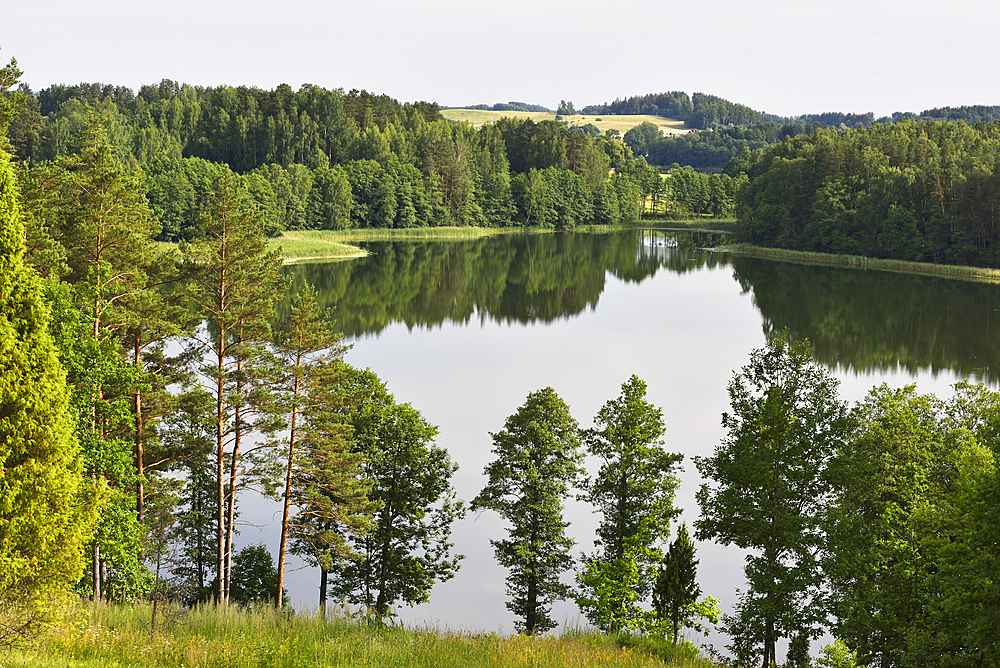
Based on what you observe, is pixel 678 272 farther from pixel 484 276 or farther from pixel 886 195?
pixel 886 195

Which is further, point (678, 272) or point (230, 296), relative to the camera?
point (678, 272)

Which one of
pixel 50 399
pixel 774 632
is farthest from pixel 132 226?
pixel 774 632

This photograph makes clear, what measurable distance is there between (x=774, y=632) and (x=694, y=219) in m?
149

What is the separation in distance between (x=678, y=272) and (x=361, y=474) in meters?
74.8

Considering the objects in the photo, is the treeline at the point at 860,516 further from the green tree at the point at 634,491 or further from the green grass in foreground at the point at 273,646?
the green grass in foreground at the point at 273,646

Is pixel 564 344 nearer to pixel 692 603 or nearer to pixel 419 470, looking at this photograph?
pixel 419 470

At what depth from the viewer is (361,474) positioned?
26156 millimetres

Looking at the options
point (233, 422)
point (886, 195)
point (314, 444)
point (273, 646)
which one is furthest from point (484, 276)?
point (273, 646)

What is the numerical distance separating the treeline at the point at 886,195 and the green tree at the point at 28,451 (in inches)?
3727

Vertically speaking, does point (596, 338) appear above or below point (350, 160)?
below

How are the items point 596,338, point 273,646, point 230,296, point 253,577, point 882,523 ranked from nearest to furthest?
point 273,646 → point 882,523 → point 230,296 → point 253,577 → point 596,338

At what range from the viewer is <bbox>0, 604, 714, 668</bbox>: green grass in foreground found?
13.0 m

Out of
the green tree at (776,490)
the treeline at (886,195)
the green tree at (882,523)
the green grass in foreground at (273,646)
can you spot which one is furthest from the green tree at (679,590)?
the treeline at (886,195)

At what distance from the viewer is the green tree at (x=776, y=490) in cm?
2106
